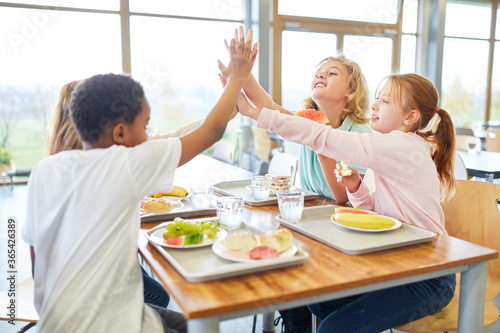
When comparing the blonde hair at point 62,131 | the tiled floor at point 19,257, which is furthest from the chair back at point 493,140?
the blonde hair at point 62,131

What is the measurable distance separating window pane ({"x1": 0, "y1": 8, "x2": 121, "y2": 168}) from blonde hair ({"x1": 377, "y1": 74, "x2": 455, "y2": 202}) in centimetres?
534

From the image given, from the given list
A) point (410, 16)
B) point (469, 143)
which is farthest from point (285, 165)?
point (410, 16)

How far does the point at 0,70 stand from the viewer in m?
5.79

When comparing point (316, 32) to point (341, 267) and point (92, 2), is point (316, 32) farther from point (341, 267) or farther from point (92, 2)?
point (341, 267)

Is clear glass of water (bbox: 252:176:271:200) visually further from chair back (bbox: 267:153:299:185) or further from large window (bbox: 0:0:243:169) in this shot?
large window (bbox: 0:0:243:169)

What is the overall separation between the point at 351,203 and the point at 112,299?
1.04 metres

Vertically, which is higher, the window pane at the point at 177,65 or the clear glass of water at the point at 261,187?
the window pane at the point at 177,65

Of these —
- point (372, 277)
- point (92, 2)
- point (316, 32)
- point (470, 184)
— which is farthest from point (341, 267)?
point (316, 32)

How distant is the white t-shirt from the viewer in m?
1.06

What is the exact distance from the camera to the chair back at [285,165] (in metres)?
2.53

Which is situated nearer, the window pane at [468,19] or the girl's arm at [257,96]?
the girl's arm at [257,96]

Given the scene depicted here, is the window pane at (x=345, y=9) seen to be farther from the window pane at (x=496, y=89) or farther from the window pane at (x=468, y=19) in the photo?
the window pane at (x=496, y=89)

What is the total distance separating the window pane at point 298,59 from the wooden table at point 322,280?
6050 millimetres

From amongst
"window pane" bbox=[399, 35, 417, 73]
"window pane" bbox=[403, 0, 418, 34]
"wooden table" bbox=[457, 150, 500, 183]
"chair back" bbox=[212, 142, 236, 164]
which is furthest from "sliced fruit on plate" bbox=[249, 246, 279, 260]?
"window pane" bbox=[403, 0, 418, 34]
